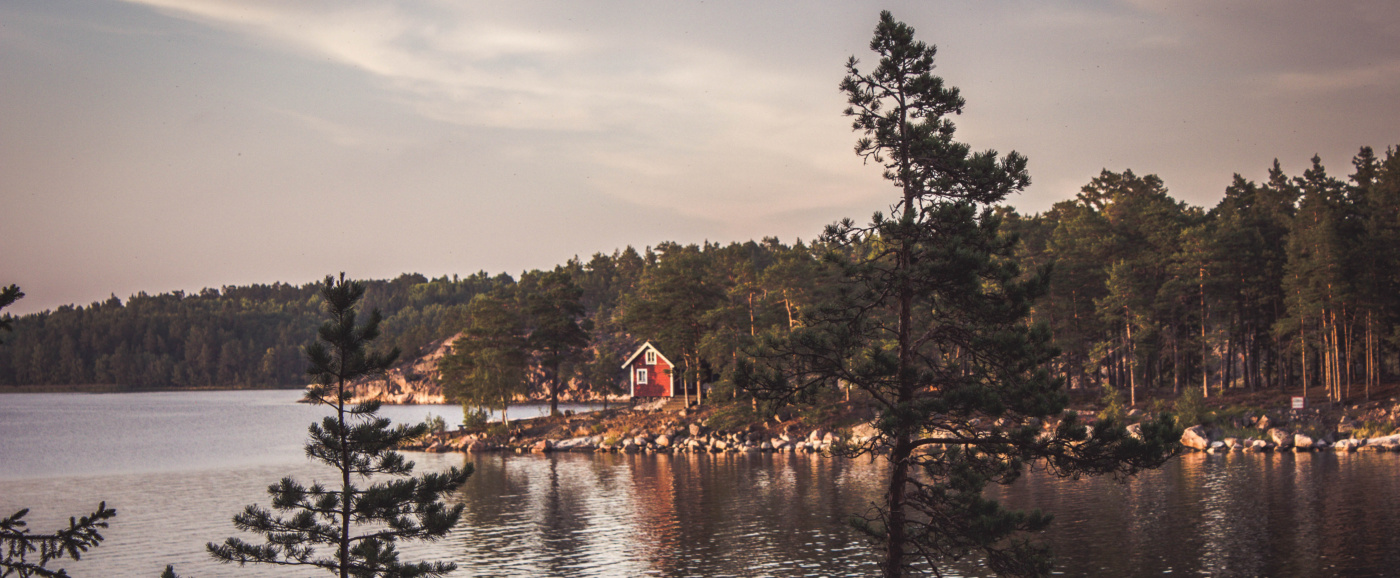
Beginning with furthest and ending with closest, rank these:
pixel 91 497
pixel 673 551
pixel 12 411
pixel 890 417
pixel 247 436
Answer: pixel 12 411, pixel 247 436, pixel 91 497, pixel 673 551, pixel 890 417

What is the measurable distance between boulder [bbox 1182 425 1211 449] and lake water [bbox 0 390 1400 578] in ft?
10.8

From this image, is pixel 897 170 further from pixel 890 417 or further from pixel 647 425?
pixel 647 425

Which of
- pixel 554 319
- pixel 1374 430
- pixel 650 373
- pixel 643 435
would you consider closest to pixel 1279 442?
pixel 1374 430

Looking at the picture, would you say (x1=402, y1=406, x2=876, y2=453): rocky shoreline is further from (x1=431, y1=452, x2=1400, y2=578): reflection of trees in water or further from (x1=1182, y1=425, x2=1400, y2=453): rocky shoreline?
(x1=1182, y1=425, x2=1400, y2=453): rocky shoreline

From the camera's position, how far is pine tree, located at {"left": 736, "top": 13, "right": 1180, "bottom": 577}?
19438 millimetres

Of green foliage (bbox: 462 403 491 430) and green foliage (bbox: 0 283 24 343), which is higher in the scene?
green foliage (bbox: 0 283 24 343)

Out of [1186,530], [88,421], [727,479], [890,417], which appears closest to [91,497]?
[727,479]

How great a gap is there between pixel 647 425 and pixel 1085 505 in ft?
130

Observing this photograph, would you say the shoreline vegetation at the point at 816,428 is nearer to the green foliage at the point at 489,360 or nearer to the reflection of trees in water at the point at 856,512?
the green foliage at the point at 489,360

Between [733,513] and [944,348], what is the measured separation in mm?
23153

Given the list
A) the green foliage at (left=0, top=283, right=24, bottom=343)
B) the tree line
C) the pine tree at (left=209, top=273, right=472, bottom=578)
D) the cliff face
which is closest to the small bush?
the tree line

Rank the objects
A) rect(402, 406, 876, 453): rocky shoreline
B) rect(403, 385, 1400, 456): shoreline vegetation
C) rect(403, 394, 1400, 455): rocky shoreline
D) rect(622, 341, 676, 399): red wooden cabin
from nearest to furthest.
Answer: rect(403, 394, 1400, 455): rocky shoreline
rect(403, 385, 1400, 456): shoreline vegetation
rect(402, 406, 876, 453): rocky shoreline
rect(622, 341, 676, 399): red wooden cabin

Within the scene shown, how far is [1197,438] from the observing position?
60312mm

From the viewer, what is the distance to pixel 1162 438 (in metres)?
19.0
